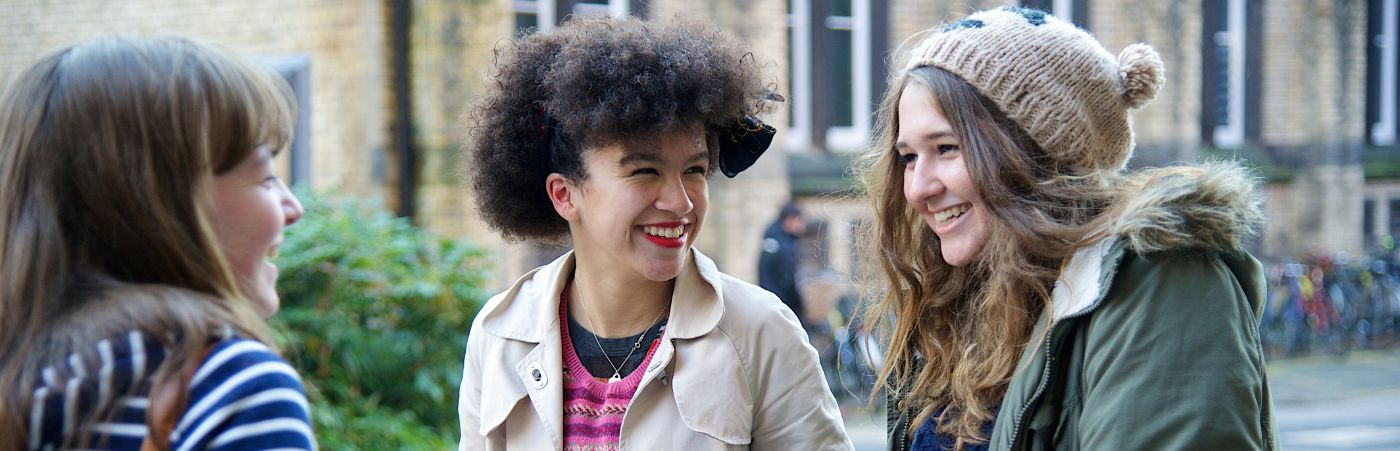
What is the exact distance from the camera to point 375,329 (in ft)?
18.5

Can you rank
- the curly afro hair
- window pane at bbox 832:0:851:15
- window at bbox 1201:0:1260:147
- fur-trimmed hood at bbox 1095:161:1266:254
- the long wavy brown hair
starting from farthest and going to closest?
1. window at bbox 1201:0:1260:147
2. window pane at bbox 832:0:851:15
3. the curly afro hair
4. the long wavy brown hair
5. fur-trimmed hood at bbox 1095:161:1266:254

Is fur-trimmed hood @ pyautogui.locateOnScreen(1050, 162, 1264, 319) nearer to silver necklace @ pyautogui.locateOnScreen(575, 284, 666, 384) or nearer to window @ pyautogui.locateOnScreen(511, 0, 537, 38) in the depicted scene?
silver necklace @ pyautogui.locateOnScreen(575, 284, 666, 384)

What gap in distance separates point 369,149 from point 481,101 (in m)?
7.81

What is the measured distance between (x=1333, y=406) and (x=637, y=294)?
1019 cm

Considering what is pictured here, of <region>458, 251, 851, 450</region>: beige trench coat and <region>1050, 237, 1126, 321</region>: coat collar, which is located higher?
<region>1050, 237, 1126, 321</region>: coat collar

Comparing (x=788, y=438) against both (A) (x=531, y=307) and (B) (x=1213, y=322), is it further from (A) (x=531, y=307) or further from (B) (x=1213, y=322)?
(B) (x=1213, y=322)

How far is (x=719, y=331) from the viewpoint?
251 cm

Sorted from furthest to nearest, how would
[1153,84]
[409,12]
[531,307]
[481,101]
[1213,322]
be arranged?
[409,12], [481,101], [531,307], [1153,84], [1213,322]

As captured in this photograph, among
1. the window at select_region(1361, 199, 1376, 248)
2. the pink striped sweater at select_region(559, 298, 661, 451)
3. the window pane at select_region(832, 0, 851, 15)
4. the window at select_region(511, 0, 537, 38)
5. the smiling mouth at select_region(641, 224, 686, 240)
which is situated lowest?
the window at select_region(1361, 199, 1376, 248)

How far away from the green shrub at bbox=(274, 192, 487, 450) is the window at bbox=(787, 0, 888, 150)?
23.6ft

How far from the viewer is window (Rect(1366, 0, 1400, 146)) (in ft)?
52.2

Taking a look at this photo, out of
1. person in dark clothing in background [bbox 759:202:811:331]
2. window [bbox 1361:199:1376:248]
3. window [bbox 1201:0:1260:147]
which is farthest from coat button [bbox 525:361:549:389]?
window [bbox 1361:199:1376:248]

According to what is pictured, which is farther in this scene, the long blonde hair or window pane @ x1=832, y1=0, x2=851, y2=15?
window pane @ x1=832, y1=0, x2=851, y2=15

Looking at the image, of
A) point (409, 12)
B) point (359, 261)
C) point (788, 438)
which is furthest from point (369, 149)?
point (788, 438)
